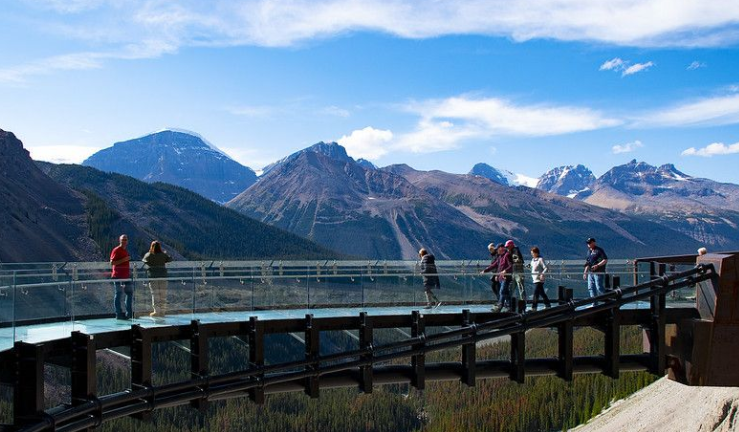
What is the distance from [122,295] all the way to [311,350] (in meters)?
5.30

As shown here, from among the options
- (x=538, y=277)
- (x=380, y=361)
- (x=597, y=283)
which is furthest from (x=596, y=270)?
(x=380, y=361)

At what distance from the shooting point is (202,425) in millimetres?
138000

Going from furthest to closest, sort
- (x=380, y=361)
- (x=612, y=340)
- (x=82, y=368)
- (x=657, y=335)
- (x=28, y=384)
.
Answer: (x=657, y=335) < (x=612, y=340) < (x=380, y=361) < (x=82, y=368) < (x=28, y=384)

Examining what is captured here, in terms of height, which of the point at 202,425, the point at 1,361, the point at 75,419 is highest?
the point at 1,361

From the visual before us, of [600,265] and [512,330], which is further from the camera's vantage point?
[600,265]

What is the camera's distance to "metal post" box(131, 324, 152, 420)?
2180 cm

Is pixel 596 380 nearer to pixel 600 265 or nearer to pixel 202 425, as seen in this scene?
pixel 202 425

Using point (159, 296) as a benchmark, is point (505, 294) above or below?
below

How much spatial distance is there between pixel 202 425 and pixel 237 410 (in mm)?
7470

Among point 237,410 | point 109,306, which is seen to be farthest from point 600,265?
point 237,410

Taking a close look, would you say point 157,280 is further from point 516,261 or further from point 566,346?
point 516,261

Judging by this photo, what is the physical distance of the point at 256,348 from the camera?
23828 mm

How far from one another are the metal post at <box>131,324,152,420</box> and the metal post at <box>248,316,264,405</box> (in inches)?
98.8

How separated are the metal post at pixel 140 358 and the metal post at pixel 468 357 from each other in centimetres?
812
